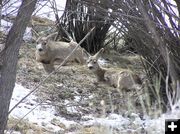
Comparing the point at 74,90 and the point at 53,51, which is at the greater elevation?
the point at 53,51

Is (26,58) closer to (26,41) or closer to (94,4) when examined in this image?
(26,41)

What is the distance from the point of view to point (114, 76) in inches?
348

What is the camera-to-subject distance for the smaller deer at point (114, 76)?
8.29 meters

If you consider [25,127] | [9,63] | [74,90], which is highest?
[9,63]

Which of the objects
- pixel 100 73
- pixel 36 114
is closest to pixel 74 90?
pixel 100 73

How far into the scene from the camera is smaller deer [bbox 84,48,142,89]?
8289mm

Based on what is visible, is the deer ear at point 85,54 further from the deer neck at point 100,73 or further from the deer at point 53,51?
the deer neck at point 100,73

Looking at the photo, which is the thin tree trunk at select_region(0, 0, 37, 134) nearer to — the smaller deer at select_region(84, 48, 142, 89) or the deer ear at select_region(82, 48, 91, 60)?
the smaller deer at select_region(84, 48, 142, 89)

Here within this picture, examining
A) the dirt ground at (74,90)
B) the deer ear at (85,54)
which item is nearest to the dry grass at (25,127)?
the dirt ground at (74,90)

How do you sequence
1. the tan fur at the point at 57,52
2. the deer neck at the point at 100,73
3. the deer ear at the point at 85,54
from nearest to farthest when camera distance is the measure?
1. the deer neck at the point at 100,73
2. the tan fur at the point at 57,52
3. the deer ear at the point at 85,54

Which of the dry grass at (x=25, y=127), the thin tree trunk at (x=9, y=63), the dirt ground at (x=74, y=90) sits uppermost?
the thin tree trunk at (x=9, y=63)

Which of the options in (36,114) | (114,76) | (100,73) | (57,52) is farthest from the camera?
(57,52)

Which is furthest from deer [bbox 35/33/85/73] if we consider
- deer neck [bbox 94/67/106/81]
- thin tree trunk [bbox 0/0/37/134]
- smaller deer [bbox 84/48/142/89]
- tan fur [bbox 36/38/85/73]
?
thin tree trunk [bbox 0/0/37/134]

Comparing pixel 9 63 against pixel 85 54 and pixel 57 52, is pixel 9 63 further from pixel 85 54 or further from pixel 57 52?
pixel 85 54
